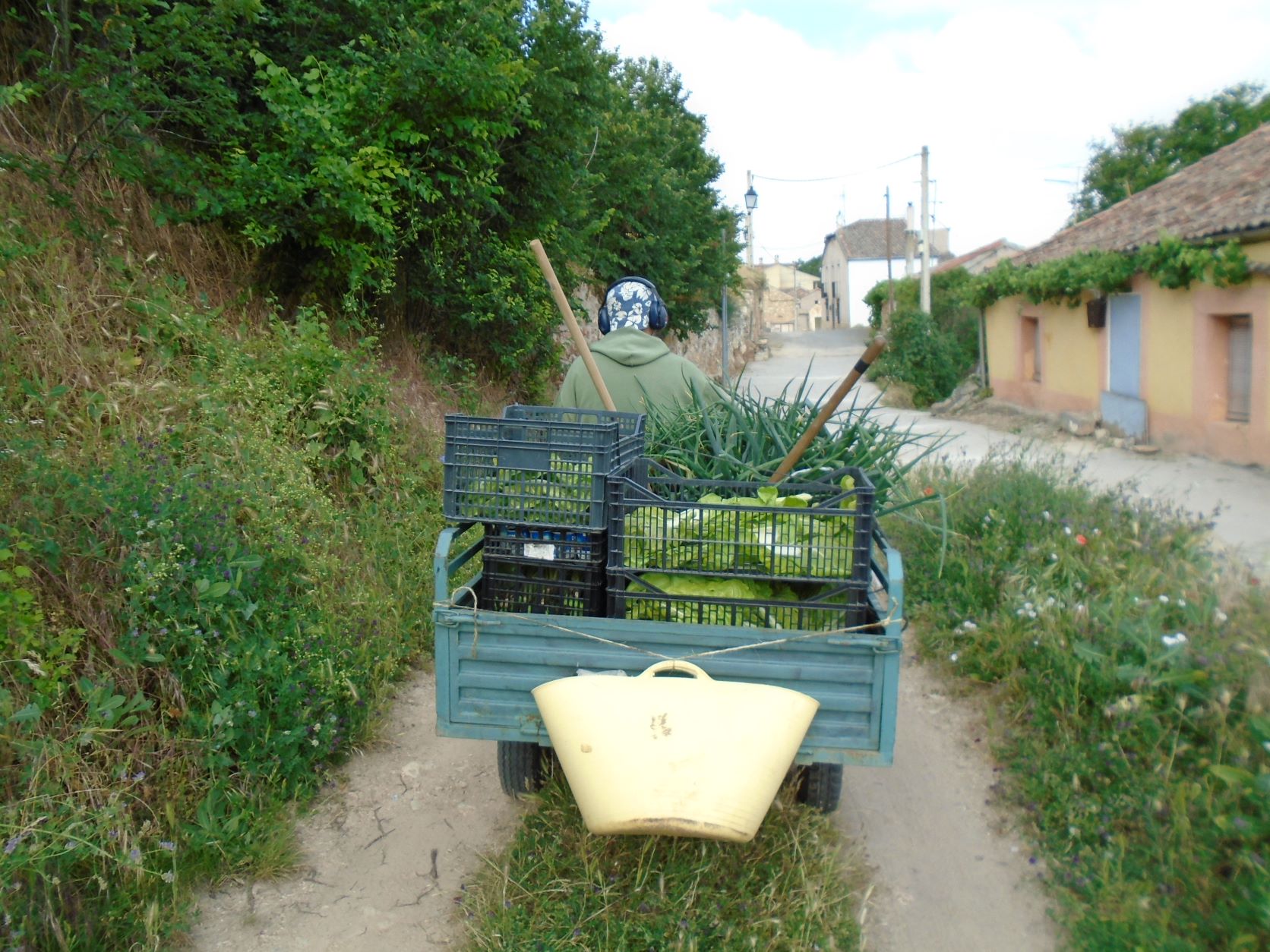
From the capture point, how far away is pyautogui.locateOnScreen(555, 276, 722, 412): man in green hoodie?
4.83m

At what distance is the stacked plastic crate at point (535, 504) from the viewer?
290 cm

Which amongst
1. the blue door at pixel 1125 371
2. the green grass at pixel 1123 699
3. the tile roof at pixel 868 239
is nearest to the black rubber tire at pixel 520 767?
the green grass at pixel 1123 699

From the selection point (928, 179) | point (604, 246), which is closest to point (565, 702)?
point (604, 246)

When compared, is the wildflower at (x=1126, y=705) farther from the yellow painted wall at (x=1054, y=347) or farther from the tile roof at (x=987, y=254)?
the tile roof at (x=987, y=254)

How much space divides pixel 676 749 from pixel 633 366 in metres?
2.90

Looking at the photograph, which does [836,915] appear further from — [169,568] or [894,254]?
[894,254]

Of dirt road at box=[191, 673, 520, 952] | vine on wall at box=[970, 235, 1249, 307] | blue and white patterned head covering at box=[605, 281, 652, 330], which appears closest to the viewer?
dirt road at box=[191, 673, 520, 952]

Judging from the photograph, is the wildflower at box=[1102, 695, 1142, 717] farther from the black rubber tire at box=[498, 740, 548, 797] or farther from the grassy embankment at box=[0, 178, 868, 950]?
the black rubber tire at box=[498, 740, 548, 797]

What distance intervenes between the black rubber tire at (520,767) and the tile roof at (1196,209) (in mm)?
10528

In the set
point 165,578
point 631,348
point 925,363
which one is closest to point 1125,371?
point 925,363

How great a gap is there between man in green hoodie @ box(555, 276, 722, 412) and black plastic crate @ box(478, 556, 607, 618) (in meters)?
1.73

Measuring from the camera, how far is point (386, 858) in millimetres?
3252

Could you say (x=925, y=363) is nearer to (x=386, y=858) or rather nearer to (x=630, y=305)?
(x=630, y=305)

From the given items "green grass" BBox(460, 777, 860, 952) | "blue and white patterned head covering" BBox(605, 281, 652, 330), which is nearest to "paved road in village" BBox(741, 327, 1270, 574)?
"blue and white patterned head covering" BBox(605, 281, 652, 330)
